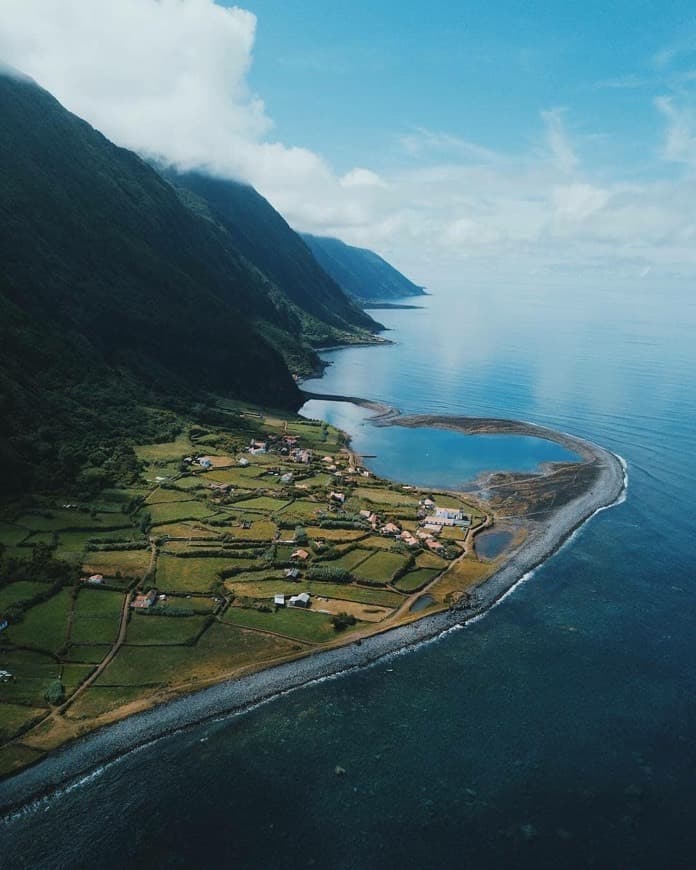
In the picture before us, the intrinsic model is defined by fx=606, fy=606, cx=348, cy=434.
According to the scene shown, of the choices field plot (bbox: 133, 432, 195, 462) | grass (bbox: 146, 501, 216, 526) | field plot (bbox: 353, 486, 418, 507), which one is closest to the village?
grass (bbox: 146, 501, 216, 526)

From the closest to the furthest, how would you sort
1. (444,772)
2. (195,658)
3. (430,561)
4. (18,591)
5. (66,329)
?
(444,772)
(195,658)
(18,591)
(430,561)
(66,329)

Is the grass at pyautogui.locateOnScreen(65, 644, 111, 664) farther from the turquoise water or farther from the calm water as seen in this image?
→ the turquoise water

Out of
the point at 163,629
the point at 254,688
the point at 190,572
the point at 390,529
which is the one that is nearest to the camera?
the point at 254,688

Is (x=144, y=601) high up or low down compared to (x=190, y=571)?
up

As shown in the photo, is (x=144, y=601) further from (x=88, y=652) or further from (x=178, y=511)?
(x=178, y=511)

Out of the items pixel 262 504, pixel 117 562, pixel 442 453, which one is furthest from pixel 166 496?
pixel 442 453
